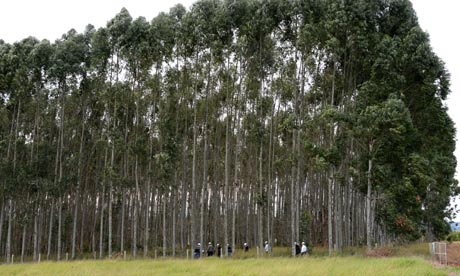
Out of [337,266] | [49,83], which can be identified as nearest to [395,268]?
[337,266]

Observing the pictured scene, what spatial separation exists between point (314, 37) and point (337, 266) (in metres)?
14.6

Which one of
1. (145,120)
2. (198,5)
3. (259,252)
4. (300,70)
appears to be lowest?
(259,252)

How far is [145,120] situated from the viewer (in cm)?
3562

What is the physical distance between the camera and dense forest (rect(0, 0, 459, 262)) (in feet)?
82.9

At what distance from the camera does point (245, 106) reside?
33375 mm

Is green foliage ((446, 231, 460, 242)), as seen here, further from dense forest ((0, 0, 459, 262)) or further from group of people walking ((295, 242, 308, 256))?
group of people walking ((295, 242, 308, 256))

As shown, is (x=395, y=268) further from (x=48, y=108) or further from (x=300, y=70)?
(x=48, y=108)

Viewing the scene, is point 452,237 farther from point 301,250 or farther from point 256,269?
point 256,269

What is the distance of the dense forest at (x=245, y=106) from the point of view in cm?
2528

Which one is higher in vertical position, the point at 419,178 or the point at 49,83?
the point at 49,83

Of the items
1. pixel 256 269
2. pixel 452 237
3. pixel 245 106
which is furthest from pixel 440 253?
pixel 452 237

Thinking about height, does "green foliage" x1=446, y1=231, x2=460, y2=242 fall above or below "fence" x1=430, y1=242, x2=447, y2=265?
below

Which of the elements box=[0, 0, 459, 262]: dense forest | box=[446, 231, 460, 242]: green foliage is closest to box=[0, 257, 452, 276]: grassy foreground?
box=[0, 0, 459, 262]: dense forest

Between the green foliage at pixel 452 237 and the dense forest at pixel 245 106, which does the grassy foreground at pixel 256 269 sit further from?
the green foliage at pixel 452 237
